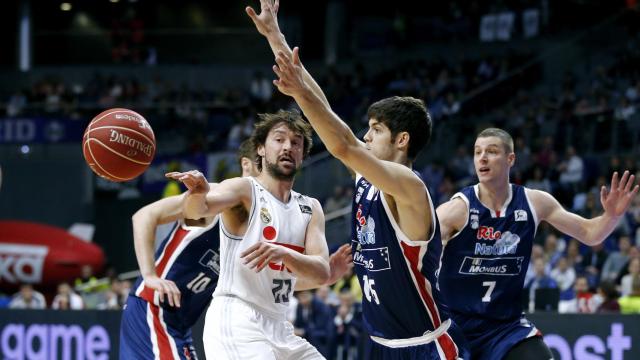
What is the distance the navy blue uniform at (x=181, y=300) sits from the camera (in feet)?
23.7

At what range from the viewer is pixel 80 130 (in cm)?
2430

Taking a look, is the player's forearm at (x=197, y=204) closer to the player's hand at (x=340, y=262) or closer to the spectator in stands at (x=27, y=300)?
the player's hand at (x=340, y=262)

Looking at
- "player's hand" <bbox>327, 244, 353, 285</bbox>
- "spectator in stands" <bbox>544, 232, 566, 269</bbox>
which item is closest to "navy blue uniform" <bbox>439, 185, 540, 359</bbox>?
"player's hand" <bbox>327, 244, 353, 285</bbox>

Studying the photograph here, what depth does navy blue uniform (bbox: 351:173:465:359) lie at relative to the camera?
5.63 meters

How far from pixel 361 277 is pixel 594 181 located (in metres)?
12.1

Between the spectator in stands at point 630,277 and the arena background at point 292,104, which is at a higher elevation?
the arena background at point 292,104

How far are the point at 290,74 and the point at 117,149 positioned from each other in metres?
2.47

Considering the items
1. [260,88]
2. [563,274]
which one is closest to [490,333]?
[563,274]

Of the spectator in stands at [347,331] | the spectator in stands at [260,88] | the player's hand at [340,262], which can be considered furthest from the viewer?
the spectator in stands at [260,88]

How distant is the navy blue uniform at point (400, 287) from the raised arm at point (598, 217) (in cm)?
165

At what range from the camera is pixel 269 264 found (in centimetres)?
636

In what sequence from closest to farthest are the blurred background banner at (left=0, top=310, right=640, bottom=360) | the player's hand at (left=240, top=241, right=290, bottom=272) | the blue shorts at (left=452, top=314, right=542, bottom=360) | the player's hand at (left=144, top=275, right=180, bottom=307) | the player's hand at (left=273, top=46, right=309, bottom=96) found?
the player's hand at (left=273, top=46, right=309, bottom=96)
the player's hand at (left=240, top=241, right=290, bottom=272)
the player's hand at (left=144, top=275, right=180, bottom=307)
the blue shorts at (left=452, top=314, right=542, bottom=360)
the blurred background banner at (left=0, top=310, right=640, bottom=360)

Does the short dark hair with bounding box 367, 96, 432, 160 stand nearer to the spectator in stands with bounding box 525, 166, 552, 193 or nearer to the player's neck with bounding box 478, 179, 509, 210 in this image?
the player's neck with bounding box 478, 179, 509, 210

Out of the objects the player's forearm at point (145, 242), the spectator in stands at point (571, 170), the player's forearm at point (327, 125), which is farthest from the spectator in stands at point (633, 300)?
A: the player's forearm at point (327, 125)
